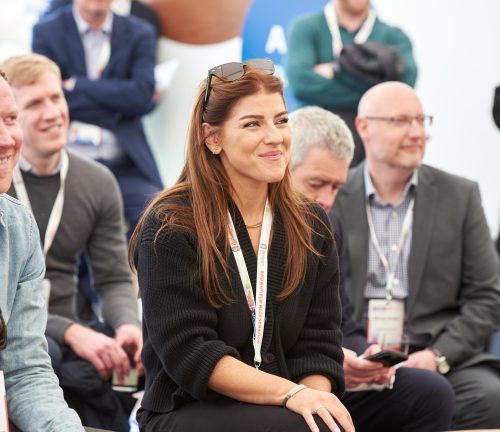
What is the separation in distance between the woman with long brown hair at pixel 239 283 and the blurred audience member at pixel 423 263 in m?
1.09

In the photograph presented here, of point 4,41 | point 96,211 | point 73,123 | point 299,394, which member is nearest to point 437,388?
point 299,394

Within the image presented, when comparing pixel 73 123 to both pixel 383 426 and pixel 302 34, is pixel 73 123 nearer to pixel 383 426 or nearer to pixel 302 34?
pixel 302 34

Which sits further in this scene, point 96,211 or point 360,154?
point 360,154

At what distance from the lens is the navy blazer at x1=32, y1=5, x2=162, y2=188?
5691 millimetres

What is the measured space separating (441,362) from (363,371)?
2.01 ft

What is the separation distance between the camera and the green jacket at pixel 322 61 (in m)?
5.32

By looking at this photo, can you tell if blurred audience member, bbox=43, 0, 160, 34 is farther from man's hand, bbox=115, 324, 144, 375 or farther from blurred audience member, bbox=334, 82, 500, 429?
man's hand, bbox=115, 324, 144, 375

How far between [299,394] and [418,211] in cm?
165

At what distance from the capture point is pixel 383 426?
3.60 metres

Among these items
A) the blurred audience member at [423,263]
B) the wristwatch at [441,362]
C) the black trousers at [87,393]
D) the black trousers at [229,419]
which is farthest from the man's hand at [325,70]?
the black trousers at [229,419]

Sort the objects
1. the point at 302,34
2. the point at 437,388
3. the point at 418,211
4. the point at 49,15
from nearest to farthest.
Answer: the point at 437,388 < the point at 418,211 < the point at 302,34 < the point at 49,15

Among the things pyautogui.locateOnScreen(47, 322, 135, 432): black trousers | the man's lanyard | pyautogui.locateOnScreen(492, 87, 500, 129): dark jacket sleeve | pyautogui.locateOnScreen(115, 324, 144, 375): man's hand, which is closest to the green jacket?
pyautogui.locateOnScreen(492, 87, 500, 129): dark jacket sleeve

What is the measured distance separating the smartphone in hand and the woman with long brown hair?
1.47ft

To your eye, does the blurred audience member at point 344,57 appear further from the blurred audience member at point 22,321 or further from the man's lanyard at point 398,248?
the blurred audience member at point 22,321
